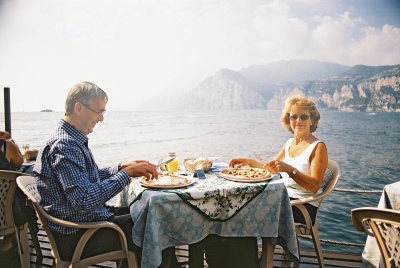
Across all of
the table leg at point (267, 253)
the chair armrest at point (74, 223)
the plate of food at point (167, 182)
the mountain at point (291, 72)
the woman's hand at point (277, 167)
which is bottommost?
the table leg at point (267, 253)

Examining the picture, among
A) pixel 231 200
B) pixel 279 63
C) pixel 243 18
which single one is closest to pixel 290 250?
pixel 231 200

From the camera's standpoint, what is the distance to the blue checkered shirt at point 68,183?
66.0 inches

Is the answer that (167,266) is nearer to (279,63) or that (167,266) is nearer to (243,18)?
(243,18)

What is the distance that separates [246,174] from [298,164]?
67 centimetres

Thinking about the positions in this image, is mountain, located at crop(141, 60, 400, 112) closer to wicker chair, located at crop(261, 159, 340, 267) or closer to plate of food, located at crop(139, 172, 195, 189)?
wicker chair, located at crop(261, 159, 340, 267)

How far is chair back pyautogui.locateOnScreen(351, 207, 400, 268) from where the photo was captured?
143cm

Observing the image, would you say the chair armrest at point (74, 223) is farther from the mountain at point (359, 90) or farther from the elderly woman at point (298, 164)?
the mountain at point (359, 90)

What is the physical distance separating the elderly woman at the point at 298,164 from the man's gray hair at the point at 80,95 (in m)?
1.38

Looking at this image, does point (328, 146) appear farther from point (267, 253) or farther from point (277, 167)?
point (267, 253)

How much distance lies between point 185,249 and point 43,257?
134cm

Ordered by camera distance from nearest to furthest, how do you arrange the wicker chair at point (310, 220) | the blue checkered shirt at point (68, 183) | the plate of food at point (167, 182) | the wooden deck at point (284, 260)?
the blue checkered shirt at point (68, 183)
the plate of food at point (167, 182)
the wicker chair at point (310, 220)
the wooden deck at point (284, 260)

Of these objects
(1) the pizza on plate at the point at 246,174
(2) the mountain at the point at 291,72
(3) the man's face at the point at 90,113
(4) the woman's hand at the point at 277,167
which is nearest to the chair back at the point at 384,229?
(1) the pizza on plate at the point at 246,174

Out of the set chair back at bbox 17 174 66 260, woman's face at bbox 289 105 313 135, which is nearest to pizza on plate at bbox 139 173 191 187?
chair back at bbox 17 174 66 260

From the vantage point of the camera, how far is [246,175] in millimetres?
2246
